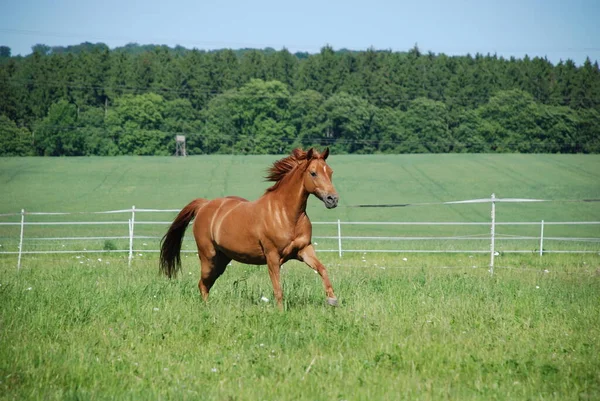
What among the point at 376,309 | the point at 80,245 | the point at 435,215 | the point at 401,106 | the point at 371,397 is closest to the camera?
the point at 371,397

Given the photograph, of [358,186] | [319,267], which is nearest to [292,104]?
[358,186]

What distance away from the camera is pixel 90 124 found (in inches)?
3484

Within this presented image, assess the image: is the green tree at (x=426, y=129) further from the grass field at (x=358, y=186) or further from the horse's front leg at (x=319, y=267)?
the horse's front leg at (x=319, y=267)

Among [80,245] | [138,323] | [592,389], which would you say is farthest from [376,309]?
[80,245]

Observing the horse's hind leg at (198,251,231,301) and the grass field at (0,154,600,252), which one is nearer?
the horse's hind leg at (198,251,231,301)

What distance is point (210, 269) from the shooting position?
10.6 m

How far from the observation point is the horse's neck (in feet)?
30.6

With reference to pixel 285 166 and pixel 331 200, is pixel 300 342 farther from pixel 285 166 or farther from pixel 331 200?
pixel 285 166

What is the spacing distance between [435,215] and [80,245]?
27662 millimetres

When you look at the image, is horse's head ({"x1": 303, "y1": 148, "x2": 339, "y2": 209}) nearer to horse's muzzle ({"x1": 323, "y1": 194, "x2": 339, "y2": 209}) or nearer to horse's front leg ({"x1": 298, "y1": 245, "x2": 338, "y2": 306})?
horse's muzzle ({"x1": 323, "y1": 194, "x2": 339, "y2": 209})

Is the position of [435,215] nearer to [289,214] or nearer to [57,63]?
[289,214]

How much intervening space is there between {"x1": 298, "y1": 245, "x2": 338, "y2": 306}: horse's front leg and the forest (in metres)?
76.6

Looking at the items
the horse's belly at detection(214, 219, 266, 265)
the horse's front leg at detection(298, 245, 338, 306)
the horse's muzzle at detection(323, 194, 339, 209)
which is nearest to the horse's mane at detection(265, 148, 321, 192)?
the horse's belly at detection(214, 219, 266, 265)

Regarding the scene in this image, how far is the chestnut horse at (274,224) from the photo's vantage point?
9.17 meters
